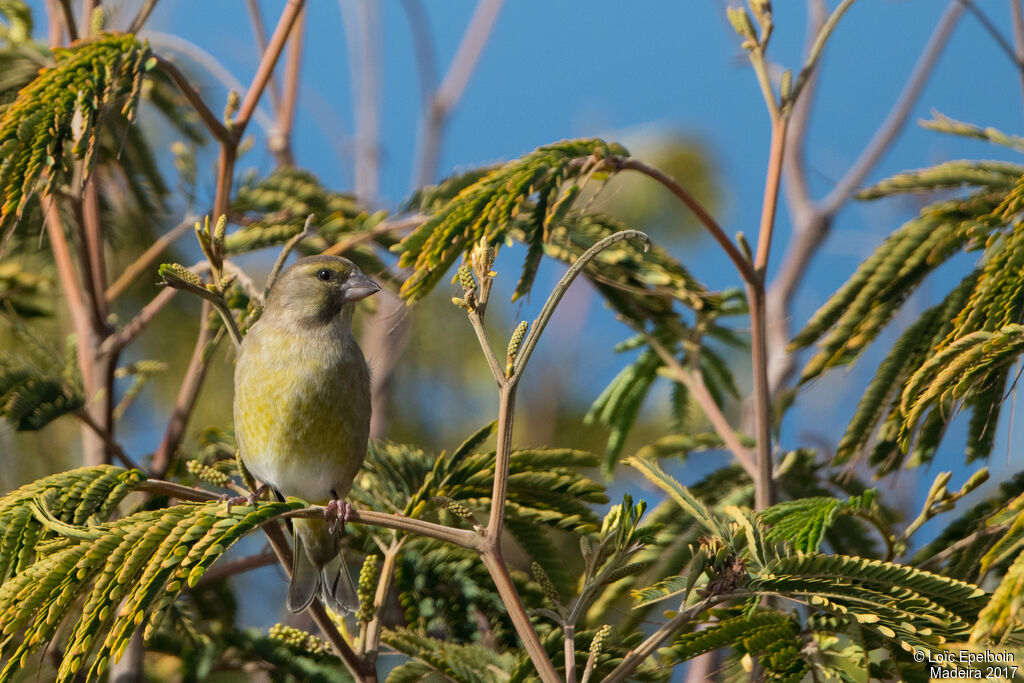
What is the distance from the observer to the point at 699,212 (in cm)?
239

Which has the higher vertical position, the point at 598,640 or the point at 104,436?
the point at 598,640

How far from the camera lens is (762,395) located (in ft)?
8.41

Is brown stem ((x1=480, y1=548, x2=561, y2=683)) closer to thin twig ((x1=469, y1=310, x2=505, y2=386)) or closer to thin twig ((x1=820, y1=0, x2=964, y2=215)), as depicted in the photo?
thin twig ((x1=469, y1=310, x2=505, y2=386))

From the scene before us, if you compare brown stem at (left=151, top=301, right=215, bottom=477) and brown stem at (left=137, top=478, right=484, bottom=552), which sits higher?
brown stem at (left=137, top=478, right=484, bottom=552)

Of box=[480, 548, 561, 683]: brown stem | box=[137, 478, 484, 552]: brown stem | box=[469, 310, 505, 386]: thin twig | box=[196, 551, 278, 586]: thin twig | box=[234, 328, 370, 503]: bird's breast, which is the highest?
box=[469, 310, 505, 386]: thin twig

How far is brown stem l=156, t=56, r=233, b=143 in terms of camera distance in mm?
2713

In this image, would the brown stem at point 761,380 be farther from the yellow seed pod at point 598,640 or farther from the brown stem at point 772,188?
the yellow seed pod at point 598,640

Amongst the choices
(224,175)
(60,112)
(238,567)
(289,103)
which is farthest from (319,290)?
(289,103)

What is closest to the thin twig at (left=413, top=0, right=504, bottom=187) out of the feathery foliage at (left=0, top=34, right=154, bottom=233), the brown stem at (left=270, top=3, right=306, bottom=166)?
the brown stem at (left=270, top=3, right=306, bottom=166)

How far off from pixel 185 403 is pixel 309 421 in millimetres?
387

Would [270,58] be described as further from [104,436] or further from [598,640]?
[598,640]

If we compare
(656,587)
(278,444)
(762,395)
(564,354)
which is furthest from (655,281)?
(564,354)

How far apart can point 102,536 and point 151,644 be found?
4.59 feet

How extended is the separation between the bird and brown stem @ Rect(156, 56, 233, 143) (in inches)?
18.0
